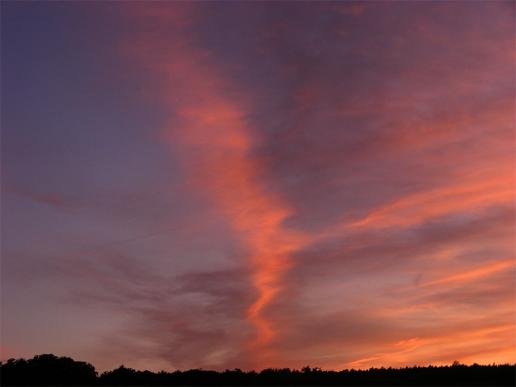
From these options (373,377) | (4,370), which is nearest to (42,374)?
(4,370)

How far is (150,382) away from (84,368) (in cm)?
1195

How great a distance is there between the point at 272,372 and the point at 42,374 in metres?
19.7

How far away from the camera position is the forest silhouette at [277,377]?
144ft

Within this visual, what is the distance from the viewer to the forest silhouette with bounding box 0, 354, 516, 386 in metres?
43.8

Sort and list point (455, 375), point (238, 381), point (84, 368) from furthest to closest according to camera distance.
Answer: point (84, 368) < point (238, 381) < point (455, 375)

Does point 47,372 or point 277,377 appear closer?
point 277,377

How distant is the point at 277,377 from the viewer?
48.8 meters

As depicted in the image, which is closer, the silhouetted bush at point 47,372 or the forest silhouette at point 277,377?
the forest silhouette at point 277,377

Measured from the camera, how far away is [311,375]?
48.7 m

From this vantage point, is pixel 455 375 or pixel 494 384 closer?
pixel 494 384

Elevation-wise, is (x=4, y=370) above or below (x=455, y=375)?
above

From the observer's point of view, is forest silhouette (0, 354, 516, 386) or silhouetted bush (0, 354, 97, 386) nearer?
forest silhouette (0, 354, 516, 386)

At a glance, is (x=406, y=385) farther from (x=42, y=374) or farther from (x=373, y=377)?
(x=42, y=374)

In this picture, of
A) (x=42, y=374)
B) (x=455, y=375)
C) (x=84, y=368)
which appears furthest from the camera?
(x=84, y=368)
